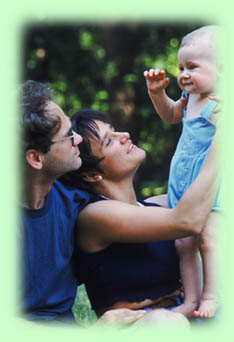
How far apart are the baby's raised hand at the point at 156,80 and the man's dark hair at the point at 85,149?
33 centimetres

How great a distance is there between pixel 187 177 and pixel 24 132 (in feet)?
3.01

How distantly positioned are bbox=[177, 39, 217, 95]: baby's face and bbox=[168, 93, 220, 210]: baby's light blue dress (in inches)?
3.7

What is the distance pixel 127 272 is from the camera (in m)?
2.79

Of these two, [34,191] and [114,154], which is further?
[114,154]

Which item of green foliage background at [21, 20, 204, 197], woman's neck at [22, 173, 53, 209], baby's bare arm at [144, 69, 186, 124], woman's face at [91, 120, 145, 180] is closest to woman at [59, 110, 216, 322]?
woman's face at [91, 120, 145, 180]

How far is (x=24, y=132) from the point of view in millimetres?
2590

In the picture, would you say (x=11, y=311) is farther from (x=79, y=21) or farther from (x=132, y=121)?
(x=79, y=21)

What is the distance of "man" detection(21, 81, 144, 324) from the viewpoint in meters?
2.62

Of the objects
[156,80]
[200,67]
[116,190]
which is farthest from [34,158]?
[200,67]

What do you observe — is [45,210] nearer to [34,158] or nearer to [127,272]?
[34,158]

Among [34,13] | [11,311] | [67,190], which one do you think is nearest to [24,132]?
[67,190]

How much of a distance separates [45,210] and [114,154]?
Result: 18.9 inches

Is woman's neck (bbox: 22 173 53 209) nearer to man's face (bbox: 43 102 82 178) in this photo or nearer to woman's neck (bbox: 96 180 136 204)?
man's face (bbox: 43 102 82 178)

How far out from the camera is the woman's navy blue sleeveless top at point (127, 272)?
2799 millimetres
